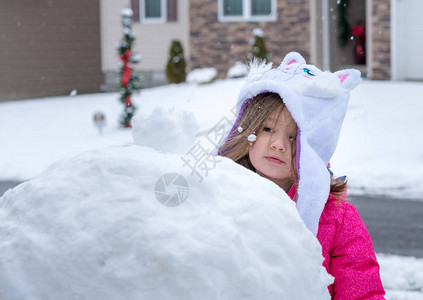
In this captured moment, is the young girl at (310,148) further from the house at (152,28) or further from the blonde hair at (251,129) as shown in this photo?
the house at (152,28)

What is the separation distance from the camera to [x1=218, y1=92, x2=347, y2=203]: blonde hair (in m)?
2.51

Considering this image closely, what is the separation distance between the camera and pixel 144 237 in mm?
1332

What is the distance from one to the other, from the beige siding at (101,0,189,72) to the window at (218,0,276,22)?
1249 millimetres

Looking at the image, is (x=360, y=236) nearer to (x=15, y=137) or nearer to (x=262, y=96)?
(x=262, y=96)

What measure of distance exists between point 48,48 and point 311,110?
64.6 feet

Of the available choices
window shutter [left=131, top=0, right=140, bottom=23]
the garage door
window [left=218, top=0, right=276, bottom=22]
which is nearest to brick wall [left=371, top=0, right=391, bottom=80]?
the garage door

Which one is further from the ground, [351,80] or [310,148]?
[351,80]

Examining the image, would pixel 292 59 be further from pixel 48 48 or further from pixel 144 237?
pixel 48 48

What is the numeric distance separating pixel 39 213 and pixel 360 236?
4.57 ft

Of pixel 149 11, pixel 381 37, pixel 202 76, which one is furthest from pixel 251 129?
pixel 149 11

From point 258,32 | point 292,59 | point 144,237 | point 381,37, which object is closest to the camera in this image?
point 144,237

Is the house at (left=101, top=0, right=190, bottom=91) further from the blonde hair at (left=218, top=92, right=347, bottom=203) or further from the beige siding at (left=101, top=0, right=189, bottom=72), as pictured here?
the blonde hair at (left=218, top=92, right=347, bottom=203)

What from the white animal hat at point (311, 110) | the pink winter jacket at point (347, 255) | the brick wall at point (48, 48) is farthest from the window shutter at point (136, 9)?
the pink winter jacket at point (347, 255)

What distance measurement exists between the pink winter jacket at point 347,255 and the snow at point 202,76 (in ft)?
49.5
